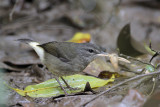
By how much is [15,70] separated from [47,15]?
12.3 feet

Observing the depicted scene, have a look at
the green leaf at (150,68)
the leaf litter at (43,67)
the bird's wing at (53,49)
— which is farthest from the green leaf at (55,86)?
the green leaf at (150,68)

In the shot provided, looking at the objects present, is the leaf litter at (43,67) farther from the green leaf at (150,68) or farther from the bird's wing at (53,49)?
the bird's wing at (53,49)

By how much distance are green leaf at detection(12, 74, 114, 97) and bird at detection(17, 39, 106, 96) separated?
0.13m

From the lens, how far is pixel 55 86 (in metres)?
4.75

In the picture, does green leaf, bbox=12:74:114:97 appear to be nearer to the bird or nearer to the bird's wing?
the bird

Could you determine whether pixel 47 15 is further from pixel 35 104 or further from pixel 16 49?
pixel 35 104

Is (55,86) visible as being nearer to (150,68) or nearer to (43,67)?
(43,67)

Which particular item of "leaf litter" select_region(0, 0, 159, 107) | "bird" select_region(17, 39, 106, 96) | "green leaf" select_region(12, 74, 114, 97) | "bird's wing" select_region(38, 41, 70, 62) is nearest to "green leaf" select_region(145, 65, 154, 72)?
"leaf litter" select_region(0, 0, 159, 107)

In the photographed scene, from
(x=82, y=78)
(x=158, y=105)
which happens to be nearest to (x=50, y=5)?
(x=82, y=78)

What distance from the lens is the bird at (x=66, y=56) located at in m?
4.73

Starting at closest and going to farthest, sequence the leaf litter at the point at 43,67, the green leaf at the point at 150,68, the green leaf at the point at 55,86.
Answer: the leaf litter at the point at 43,67
the green leaf at the point at 150,68
the green leaf at the point at 55,86

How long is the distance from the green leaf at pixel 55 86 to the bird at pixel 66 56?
→ 13 cm

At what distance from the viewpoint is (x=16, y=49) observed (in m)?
7.17

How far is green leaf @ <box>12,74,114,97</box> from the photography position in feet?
14.3
